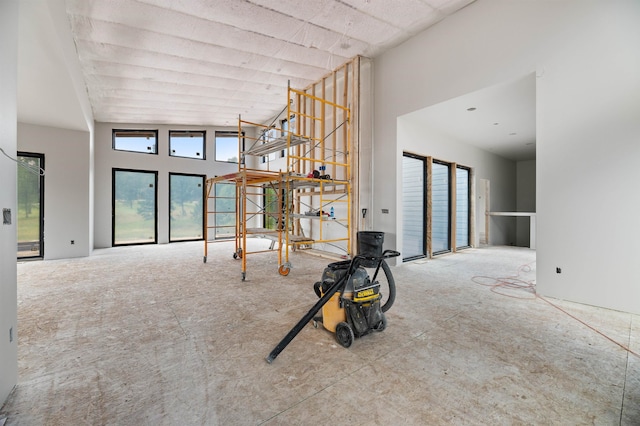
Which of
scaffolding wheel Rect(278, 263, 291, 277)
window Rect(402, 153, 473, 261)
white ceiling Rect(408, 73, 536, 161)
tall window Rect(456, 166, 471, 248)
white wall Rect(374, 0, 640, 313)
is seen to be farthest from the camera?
tall window Rect(456, 166, 471, 248)

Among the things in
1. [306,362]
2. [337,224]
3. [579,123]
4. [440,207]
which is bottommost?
[306,362]

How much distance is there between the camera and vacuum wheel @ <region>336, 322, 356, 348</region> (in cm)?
194

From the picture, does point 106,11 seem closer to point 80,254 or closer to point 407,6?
point 407,6

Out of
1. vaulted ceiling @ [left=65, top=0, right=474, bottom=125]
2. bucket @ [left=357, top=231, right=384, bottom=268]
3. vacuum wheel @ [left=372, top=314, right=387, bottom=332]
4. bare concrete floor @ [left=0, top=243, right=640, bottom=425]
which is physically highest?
vaulted ceiling @ [left=65, top=0, right=474, bottom=125]

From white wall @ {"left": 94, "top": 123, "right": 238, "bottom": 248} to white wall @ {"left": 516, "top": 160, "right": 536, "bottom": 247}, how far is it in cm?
952

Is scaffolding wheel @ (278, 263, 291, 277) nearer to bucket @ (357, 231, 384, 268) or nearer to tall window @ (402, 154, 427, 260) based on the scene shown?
bucket @ (357, 231, 384, 268)

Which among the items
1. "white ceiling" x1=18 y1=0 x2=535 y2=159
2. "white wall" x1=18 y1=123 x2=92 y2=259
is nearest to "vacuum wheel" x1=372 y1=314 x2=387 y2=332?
"white ceiling" x1=18 y1=0 x2=535 y2=159

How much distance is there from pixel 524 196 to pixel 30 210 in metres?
13.2

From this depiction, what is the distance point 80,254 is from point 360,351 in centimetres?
663

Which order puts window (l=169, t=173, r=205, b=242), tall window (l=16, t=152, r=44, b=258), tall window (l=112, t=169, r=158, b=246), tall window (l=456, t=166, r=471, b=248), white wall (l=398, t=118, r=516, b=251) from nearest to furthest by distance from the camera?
1. white wall (l=398, t=118, r=516, b=251)
2. tall window (l=16, t=152, r=44, b=258)
3. tall window (l=456, t=166, r=471, b=248)
4. tall window (l=112, t=169, r=158, b=246)
5. window (l=169, t=173, r=205, b=242)

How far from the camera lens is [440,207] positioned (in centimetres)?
604

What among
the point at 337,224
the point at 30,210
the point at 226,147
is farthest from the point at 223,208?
the point at 337,224

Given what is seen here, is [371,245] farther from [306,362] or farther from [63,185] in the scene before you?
[63,185]

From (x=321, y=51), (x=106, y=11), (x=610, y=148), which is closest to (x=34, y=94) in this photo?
(x=106, y=11)
